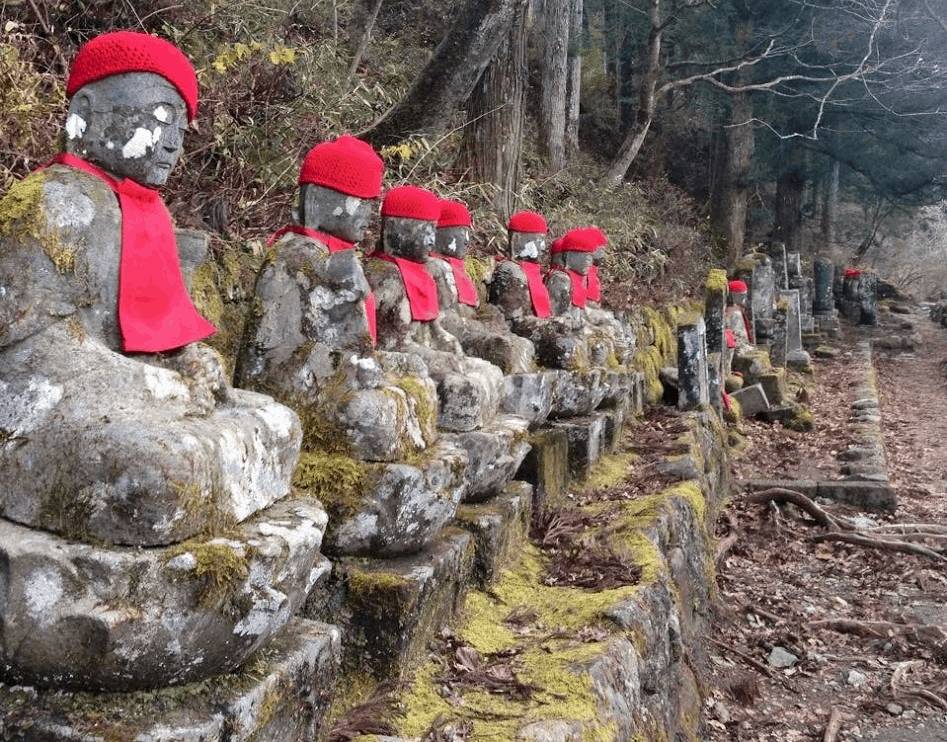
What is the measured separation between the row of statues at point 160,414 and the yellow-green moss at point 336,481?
22mm

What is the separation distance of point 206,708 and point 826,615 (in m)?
5.39

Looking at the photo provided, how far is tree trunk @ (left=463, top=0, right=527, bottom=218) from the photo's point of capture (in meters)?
7.71

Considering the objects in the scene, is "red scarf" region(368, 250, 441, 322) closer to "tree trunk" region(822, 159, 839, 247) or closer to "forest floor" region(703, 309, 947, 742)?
"forest floor" region(703, 309, 947, 742)

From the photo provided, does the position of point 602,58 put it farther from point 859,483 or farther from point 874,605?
point 874,605

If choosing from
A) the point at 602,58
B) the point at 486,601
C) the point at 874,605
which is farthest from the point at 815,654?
the point at 602,58

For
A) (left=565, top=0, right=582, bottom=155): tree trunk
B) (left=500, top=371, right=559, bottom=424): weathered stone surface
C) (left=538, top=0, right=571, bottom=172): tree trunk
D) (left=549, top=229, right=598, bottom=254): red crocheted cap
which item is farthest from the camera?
(left=565, top=0, right=582, bottom=155): tree trunk

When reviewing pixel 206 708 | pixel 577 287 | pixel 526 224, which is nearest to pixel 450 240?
pixel 526 224

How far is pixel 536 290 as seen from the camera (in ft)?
18.4

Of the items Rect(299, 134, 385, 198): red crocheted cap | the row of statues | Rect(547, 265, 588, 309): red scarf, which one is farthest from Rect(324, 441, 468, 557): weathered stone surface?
Rect(547, 265, 588, 309): red scarf

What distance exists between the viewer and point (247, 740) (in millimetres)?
2014

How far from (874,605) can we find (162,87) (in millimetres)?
6130

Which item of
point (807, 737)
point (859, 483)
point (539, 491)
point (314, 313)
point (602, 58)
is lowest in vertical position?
point (807, 737)

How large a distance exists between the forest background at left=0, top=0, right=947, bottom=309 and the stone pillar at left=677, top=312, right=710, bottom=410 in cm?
140

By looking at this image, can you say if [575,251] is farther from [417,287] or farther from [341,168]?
[341,168]
